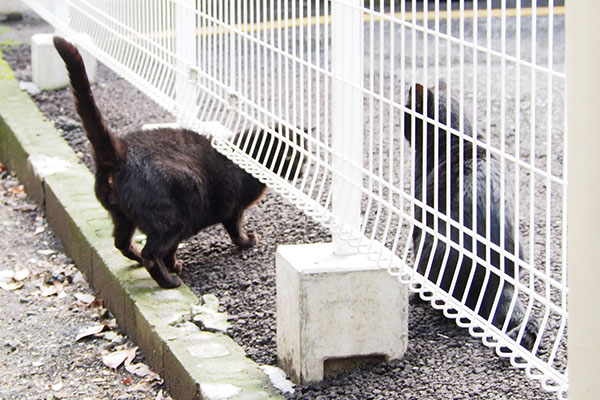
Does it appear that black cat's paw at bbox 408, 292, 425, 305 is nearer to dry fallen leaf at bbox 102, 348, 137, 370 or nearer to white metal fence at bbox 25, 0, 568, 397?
white metal fence at bbox 25, 0, 568, 397

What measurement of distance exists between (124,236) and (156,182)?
39 centimetres

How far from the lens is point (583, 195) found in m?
2.09

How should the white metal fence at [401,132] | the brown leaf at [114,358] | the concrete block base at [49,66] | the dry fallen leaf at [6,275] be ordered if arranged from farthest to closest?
the concrete block base at [49,66], the dry fallen leaf at [6,275], the brown leaf at [114,358], the white metal fence at [401,132]

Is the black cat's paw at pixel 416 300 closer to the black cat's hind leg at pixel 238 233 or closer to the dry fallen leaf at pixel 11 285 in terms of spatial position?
the black cat's hind leg at pixel 238 233

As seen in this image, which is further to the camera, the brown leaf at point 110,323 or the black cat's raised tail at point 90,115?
the brown leaf at point 110,323

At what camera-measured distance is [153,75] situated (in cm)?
532

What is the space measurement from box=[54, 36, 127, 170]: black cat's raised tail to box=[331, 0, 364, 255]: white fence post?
4.42 feet

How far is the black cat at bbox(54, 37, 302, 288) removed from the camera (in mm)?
4309

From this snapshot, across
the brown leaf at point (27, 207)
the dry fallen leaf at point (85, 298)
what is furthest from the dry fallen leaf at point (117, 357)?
the brown leaf at point (27, 207)

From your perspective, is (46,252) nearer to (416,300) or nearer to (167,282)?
(167,282)

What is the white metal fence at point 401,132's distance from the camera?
8.70 feet

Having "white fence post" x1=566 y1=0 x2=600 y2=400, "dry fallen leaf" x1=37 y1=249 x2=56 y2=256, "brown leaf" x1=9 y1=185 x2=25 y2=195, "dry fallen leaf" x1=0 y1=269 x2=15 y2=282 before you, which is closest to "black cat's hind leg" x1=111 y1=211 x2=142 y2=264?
"dry fallen leaf" x1=0 y1=269 x2=15 y2=282

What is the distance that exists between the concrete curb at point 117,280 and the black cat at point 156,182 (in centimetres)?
17

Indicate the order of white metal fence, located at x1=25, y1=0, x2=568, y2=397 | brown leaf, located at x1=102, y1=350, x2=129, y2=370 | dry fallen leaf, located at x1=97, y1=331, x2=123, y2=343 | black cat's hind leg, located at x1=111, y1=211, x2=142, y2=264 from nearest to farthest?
white metal fence, located at x1=25, y1=0, x2=568, y2=397
brown leaf, located at x1=102, y1=350, x2=129, y2=370
dry fallen leaf, located at x1=97, y1=331, x2=123, y2=343
black cat's hind leg, located at x1=111, y1=211, x2=142, y2=264
